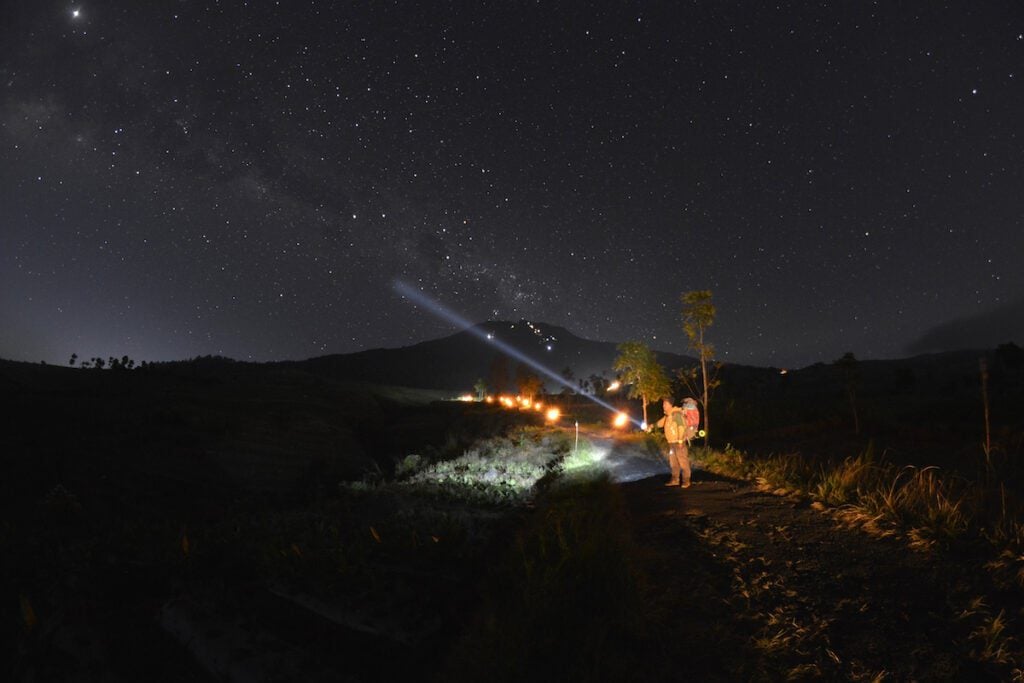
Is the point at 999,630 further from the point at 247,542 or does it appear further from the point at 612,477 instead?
the point at 612,477

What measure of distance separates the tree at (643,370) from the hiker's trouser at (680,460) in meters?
16.8

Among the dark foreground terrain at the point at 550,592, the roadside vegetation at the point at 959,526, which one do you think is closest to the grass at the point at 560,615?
the dark foreground terrain at the point at 550,592

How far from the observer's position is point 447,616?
5.33m

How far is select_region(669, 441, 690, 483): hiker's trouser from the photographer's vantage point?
10.8 meters

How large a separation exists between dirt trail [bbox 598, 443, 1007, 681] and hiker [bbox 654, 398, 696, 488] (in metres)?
3.33

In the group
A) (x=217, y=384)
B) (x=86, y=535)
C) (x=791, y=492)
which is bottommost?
(x=86, y=535)

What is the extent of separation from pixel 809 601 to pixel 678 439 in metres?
5.98

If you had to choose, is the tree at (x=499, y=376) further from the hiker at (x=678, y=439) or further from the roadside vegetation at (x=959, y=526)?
the roadside vegetation at (x=959, y=526)

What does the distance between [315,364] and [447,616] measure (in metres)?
140

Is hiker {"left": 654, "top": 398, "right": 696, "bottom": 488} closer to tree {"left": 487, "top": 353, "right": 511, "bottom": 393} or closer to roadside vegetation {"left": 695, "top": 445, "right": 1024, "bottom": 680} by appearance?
roadside vegetation {"left": 695, "top": 445, "right": 1024, "bottom": 680}

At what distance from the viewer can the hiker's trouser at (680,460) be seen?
10773 mm

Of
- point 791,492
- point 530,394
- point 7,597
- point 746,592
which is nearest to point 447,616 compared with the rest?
point 746,592

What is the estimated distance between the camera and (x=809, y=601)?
4.95 metres

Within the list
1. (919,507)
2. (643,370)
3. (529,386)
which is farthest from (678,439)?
(529,386)
